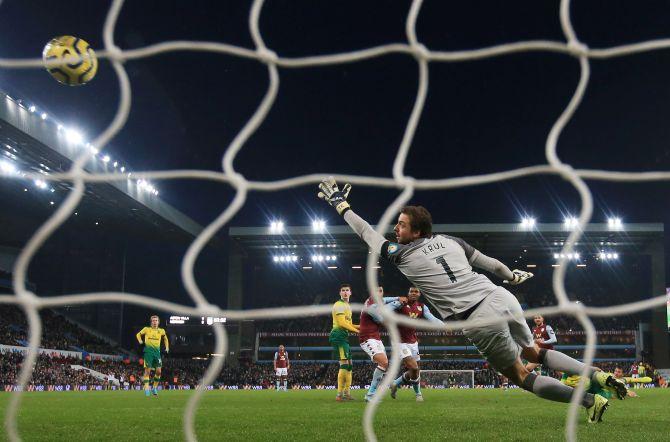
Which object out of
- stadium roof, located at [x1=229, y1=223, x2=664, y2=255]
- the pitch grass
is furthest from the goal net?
the pitch grass

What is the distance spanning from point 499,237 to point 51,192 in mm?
23585

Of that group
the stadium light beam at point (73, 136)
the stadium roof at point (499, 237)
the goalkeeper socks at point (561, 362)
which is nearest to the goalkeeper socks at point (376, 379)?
the goalkeeper socks at point (561, 362)

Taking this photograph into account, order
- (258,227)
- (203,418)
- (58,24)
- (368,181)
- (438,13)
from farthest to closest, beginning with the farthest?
(258,227), (58,24), (438,13), (203,418), (368,181)

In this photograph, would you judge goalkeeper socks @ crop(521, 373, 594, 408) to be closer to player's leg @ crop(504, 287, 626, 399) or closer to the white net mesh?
player's leg @ crop(504, 287, 626, 399)

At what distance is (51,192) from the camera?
3166 cm

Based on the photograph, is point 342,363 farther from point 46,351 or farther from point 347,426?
point 46,351

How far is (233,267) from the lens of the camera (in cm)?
4075

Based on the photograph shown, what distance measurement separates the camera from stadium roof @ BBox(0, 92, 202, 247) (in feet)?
76.7

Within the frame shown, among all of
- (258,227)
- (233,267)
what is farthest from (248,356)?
(258,227)

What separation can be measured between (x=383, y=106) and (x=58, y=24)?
44.2ft

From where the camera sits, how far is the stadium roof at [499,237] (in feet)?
121

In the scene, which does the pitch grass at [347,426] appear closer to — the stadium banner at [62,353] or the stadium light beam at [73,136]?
the stadium light beam at [73,136]

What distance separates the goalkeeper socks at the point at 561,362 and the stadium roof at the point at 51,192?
63.8ft

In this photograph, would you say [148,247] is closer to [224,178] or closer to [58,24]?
[58,24]
